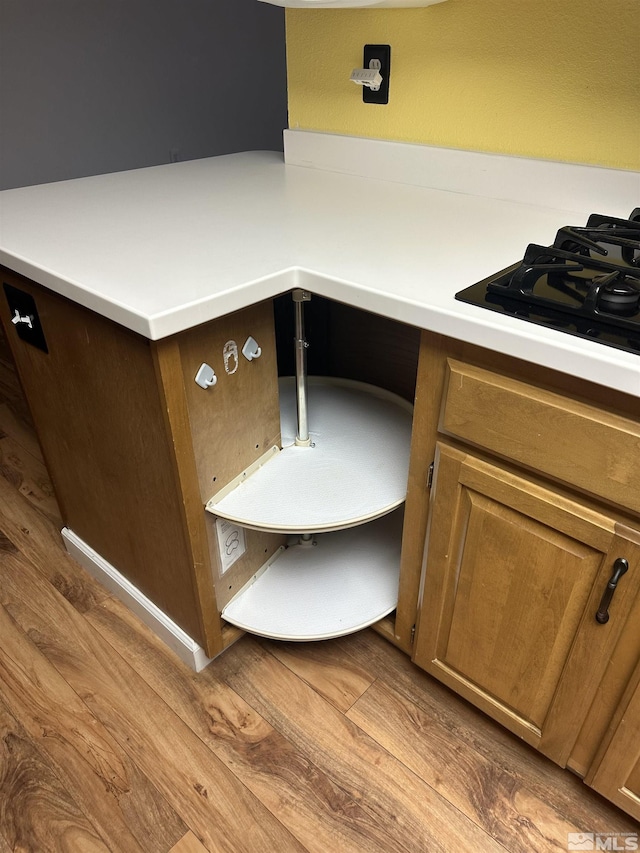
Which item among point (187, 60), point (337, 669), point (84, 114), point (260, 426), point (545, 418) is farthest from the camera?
point (187, 60)

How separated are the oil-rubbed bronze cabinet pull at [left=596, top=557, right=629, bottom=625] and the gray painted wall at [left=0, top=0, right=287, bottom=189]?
343 cm

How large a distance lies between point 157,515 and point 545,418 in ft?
2.31

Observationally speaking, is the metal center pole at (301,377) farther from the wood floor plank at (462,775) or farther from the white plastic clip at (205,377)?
the wood floor plank at (462,775)

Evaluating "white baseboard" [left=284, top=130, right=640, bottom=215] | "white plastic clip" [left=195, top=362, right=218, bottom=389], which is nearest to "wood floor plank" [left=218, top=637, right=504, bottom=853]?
"white plastic clip" [left=195, top=362, right=218, bottom=389]

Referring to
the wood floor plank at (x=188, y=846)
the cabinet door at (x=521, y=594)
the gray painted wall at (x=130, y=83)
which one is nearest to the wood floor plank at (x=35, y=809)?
the wood floor plank at (x=188, y=846)

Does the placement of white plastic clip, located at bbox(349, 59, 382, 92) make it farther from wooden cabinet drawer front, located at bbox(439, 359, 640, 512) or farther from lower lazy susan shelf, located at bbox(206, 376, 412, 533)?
wooden cabinet drawer front, located at bbox(439, 359, 640, 512)

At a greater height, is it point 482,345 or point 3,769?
point 482,345

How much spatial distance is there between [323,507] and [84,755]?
2.22 ft

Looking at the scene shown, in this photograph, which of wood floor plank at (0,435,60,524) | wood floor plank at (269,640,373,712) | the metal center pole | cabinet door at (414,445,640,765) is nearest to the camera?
cabinet door at (414,445,640,765)

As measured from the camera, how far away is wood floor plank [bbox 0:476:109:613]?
148 cm

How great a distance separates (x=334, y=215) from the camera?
1146 millimetres

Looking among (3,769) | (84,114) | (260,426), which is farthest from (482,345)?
(84,114)

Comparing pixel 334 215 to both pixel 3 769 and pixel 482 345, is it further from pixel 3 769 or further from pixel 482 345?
pixel 3 769

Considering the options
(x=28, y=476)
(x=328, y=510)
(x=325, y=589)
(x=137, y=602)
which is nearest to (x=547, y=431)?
(x=328, y=510)
